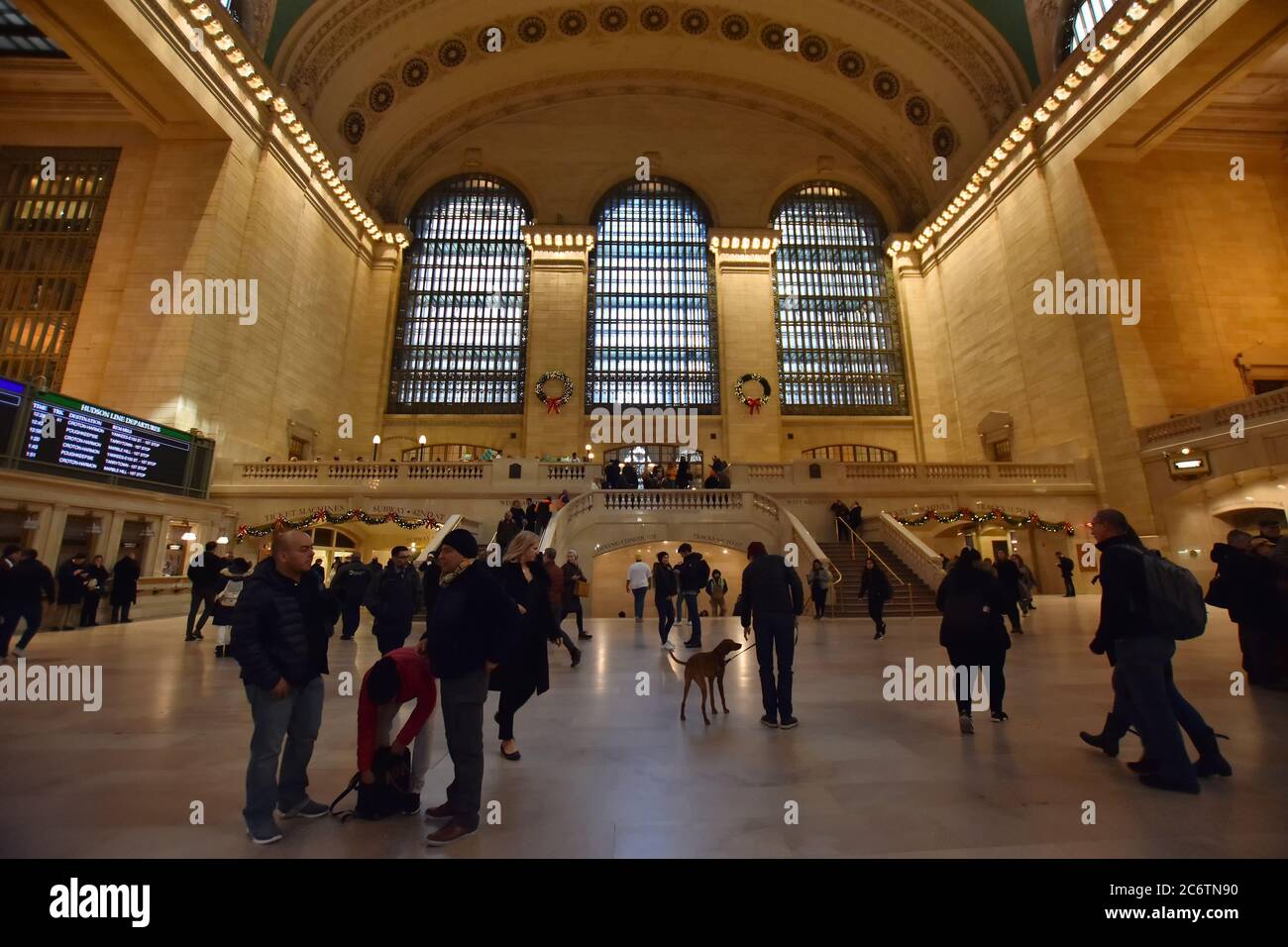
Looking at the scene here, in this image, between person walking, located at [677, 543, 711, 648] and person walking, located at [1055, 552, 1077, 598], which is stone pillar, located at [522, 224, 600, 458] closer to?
person walking, located at [677, 543, 711, 648]

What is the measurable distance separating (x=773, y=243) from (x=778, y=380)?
663 cm

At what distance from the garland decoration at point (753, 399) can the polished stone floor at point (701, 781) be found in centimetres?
1970

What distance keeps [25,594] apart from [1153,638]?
10799mm

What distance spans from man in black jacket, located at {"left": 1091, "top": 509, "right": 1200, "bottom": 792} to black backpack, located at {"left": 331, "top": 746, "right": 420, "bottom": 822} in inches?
143

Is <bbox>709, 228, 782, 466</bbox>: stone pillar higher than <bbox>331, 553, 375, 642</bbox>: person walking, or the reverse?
<bbox>709, 228, 782, 466</bbox>: stone pillar

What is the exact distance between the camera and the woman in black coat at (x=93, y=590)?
9.72m

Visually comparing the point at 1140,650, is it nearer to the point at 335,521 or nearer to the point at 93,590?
the point at 93,590

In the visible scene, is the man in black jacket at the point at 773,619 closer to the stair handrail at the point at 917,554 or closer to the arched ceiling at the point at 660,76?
the stair handrail at the point at 917,554

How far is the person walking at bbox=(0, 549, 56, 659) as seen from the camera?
6.55 metres

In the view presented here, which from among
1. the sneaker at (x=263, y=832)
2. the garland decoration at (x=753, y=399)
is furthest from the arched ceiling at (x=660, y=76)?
the sneaker at (x=263, y=832)
